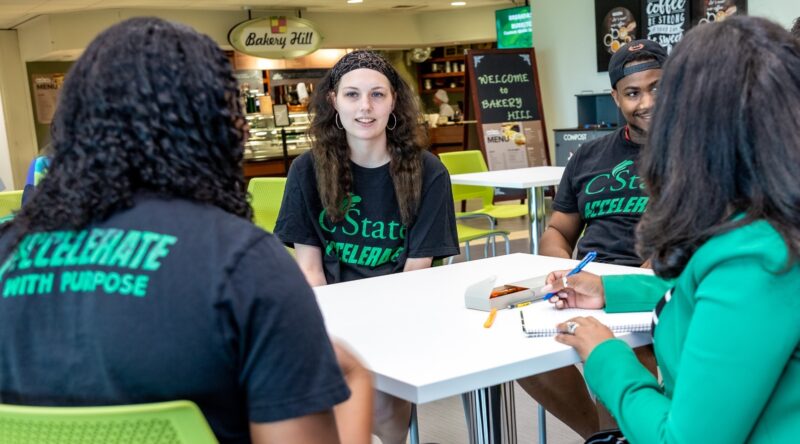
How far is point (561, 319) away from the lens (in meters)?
1.60

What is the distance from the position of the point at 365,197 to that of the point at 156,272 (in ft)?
5.41

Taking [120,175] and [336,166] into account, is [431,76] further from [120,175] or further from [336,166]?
[120,175]

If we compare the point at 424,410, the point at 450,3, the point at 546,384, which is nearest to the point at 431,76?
the point at 450,3

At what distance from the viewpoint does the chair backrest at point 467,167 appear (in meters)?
5.40

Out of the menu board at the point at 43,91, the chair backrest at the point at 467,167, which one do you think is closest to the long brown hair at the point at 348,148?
the chair backrest at the point at 467,167

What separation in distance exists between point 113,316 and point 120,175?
164mm

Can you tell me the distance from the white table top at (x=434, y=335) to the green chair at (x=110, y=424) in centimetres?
46

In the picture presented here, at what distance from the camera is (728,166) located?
1086 millimetres

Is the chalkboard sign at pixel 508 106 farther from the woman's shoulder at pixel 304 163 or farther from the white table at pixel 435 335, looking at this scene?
the white table at pixel 435 335

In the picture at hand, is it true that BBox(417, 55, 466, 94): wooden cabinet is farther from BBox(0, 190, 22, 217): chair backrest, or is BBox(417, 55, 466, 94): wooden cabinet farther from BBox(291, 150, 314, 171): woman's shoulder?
BBox(291, 150, 314, 171): woman's shoulder

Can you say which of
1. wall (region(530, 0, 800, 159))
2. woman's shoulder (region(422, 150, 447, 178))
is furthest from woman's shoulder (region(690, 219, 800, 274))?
wall (region(530, 0, 800, 159))

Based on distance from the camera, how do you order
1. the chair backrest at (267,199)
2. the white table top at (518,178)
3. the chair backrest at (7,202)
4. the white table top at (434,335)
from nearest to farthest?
the white table top at (434,335), the chair backrest at (267,199), the chair backrest at (7,202), the white table top at (518,178)

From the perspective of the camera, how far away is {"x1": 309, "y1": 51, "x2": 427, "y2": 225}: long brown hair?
98.3 inches

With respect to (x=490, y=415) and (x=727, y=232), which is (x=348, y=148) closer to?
(x=490, y=415)
